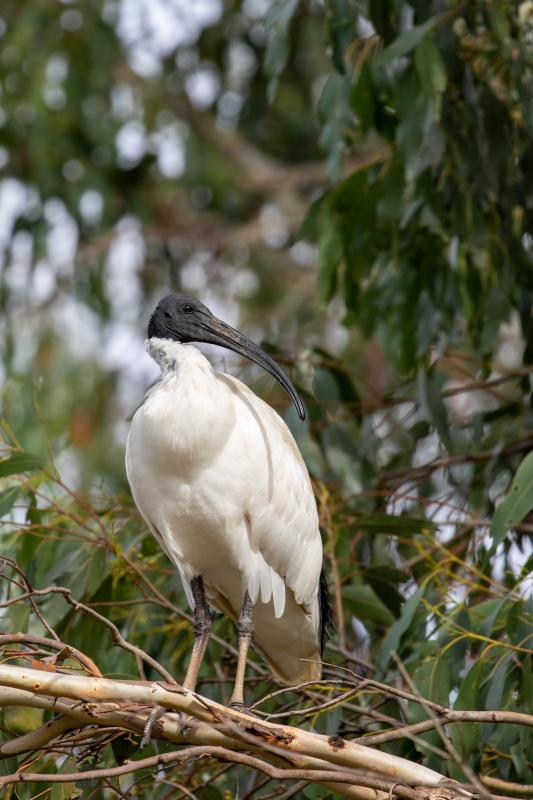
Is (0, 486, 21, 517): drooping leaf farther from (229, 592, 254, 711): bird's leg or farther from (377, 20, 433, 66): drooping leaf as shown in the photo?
(377, 20, 433, 66): drooping leaf

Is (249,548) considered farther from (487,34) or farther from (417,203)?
(487,34)

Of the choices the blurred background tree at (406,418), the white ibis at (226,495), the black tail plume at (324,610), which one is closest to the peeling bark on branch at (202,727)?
the blurred background tree at (406,418)

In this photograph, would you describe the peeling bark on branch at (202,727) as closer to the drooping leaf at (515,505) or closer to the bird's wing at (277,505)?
the drooping leaf at (515,505)

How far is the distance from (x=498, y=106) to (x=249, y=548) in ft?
5.20

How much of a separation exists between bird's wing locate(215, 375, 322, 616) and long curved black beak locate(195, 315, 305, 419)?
0.10 meters

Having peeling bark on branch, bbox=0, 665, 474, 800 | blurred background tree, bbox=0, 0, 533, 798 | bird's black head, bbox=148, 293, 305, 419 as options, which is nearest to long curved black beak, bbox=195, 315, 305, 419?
bird's black head, bbox=148, 293, 305, 419

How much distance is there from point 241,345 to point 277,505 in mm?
439

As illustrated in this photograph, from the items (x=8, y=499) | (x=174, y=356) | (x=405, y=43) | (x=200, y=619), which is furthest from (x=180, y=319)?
(x=405, y=43)

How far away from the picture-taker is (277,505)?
3555 millimetres

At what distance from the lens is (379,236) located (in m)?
4.29

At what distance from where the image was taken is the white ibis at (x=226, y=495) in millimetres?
3369

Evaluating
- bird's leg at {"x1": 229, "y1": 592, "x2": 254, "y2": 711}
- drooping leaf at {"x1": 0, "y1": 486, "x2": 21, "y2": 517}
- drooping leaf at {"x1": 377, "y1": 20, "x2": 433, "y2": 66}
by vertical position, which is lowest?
bird's leg at {"x1": 229, "y1": 592, "x2": 254, "y2": 711}

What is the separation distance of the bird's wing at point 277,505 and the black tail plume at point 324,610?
123 millimetres

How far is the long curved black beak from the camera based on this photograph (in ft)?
11.6
